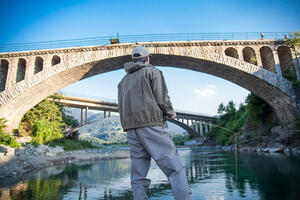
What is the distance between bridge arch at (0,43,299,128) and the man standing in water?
14.2 metres

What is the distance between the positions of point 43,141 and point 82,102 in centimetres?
1322

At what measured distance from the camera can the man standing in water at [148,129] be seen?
64.1 inches

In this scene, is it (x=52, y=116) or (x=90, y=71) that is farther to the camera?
(x=52, y=116)

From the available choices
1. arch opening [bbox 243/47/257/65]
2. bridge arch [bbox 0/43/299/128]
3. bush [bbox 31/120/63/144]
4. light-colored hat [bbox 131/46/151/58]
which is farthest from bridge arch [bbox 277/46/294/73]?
bush [bbox 31/120/63/144]

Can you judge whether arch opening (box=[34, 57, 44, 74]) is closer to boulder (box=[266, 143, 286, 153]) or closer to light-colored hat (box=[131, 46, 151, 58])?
light-colored hat (box=[131, 46, 151, 58])

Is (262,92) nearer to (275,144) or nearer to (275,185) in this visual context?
(275,144)

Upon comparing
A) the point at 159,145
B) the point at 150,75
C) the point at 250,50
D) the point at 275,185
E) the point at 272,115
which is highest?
the point at 250,50

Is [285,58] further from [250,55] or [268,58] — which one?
[250,55]

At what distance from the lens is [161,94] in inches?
69.1

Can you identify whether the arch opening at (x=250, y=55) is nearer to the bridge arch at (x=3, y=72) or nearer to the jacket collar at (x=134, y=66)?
the jacket collar at (x=134, y=66)

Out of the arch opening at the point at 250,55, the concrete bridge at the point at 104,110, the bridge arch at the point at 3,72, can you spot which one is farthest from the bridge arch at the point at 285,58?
the bridge arch at the point at 3,72

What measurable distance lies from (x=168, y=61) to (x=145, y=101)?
15.7m

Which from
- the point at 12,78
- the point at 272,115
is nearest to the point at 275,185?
the point at 272,115

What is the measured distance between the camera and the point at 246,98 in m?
19.7
